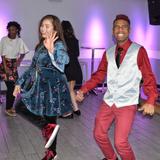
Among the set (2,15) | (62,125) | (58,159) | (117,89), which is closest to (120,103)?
(117,89)

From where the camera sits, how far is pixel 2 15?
707 centimetres

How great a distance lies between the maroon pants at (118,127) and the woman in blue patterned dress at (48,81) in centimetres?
38

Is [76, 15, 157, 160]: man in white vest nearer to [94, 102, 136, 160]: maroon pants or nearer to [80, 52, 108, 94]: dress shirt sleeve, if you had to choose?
[94, 102, 136, 160]: maroon pants

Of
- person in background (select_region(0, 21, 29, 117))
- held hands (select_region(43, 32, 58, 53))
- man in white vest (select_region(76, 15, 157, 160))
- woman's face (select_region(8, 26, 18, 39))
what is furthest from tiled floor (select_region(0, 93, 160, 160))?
woman's face (select_region(8, 26, 18, 39))

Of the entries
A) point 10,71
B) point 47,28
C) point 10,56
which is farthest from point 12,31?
point 47,28

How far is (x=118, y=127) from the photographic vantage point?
2.71 meters

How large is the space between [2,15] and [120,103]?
198 inches

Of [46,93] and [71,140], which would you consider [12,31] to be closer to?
[71,140]

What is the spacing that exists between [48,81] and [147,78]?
0.86 m

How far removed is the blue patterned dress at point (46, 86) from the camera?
2910 mm

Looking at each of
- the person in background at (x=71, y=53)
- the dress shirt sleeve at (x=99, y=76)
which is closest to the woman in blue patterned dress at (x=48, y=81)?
the dress shirt sleeve at (x=99, y=76)


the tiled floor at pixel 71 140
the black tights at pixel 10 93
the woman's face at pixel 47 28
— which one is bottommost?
the tiled floor at pixel 71 140

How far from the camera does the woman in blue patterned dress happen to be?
9.52 ft

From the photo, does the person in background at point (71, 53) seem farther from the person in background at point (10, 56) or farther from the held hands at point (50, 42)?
the held hands at point (50, 42)
